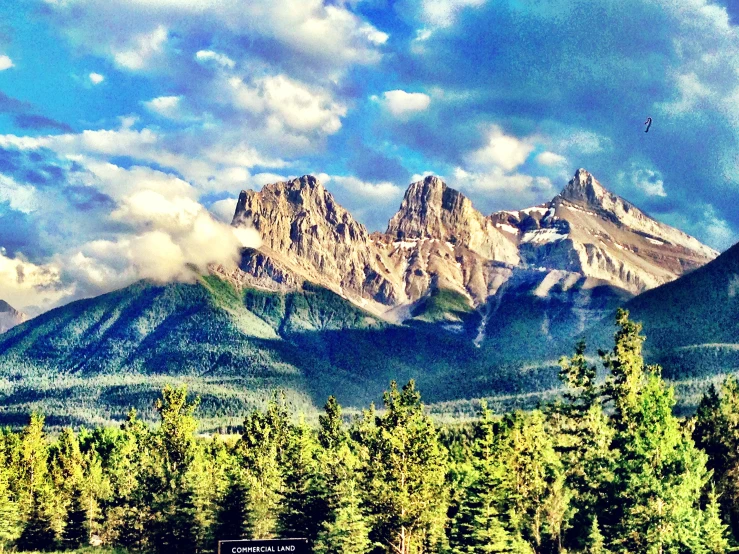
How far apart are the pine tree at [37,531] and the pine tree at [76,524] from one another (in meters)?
4.68

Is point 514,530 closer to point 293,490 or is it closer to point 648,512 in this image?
point 648,512

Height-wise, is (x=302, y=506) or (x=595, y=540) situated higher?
(x=302, y=506)

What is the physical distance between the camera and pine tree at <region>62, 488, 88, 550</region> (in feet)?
422

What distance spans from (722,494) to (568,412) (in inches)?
892

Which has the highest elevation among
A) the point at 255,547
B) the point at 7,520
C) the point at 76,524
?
the point at 255,547

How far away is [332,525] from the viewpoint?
286ft

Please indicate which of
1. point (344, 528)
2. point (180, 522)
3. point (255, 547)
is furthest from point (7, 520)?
point (255, 547)

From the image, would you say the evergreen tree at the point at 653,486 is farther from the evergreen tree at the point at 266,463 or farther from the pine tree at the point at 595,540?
the evergreen tree at the point at 266,463

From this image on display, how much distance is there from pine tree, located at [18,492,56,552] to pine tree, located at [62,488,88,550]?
4.68 meters

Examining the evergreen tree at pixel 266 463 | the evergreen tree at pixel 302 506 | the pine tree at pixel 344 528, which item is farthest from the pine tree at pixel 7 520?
the pine tree at pixel 344 528

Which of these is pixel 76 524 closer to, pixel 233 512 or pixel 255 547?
pixel 233 512

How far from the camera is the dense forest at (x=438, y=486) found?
74.5 metres

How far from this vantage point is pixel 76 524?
130 meters

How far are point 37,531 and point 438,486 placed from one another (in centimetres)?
7238
